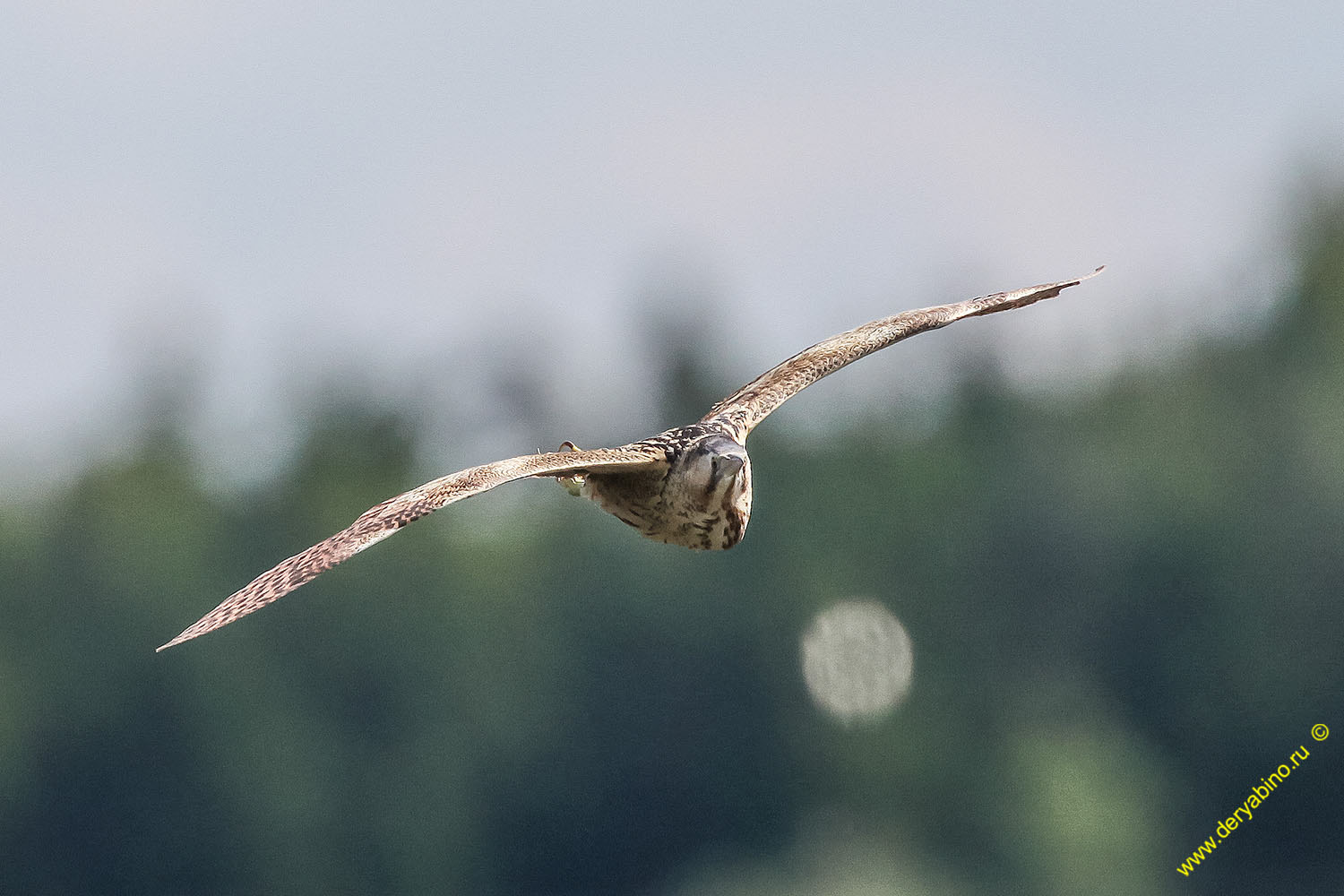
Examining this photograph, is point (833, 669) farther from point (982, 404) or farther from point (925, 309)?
point (925, 309)

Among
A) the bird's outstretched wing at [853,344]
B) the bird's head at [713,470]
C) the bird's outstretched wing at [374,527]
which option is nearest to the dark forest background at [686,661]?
the bird's outstretched wing at [853,344]

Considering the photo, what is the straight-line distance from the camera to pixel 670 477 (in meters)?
11.8

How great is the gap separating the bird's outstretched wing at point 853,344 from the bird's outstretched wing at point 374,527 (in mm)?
2982

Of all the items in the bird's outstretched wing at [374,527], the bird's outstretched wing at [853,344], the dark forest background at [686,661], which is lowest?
the dark forest background at [686,661]

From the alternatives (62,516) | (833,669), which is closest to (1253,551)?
(833,669)

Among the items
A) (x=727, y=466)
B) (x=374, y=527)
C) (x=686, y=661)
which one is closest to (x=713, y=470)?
(x=727, y=466)

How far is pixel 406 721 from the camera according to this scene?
7088 cm

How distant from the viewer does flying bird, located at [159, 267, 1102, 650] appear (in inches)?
364

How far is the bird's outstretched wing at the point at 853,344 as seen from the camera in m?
13.6

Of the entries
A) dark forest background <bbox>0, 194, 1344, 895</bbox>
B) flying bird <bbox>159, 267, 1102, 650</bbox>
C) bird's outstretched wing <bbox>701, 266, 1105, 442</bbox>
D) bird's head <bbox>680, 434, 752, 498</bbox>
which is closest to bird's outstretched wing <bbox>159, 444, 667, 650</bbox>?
A: flying bird <bbox>159, 267, 1102, 650</bbox>

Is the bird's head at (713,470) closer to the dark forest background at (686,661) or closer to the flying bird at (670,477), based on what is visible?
the flying bird at (670,477)

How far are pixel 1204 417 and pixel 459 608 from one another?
1124 inches

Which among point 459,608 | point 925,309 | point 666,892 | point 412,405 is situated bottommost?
point 666,892

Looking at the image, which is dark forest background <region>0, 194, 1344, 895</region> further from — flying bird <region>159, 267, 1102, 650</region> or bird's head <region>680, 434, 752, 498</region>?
bird's head <region>680, 434, 752, 498</region>
